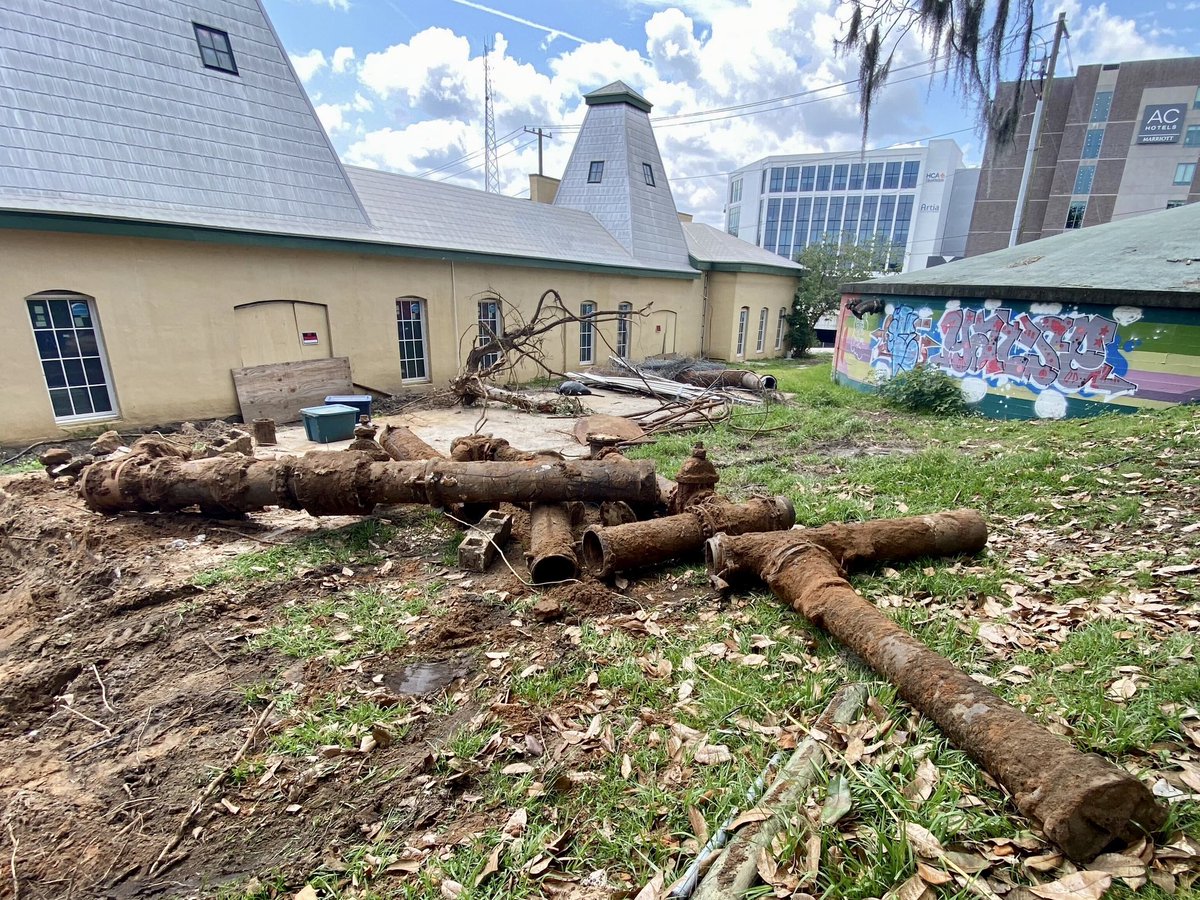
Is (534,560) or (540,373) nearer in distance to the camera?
(534,560)

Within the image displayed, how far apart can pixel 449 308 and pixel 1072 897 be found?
1538 cm

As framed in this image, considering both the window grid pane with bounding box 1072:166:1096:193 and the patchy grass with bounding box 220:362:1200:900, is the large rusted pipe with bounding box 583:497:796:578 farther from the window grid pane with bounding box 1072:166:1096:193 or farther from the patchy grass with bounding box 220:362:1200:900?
the window grid pane with bounding box 1072:166:1096:193

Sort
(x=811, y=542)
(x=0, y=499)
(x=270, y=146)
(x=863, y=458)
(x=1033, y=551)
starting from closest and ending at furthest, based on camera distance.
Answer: (x=811, y=542)
(x=1033, y=551)
(x=0, y=499)
(x=863, y=458)
(x=270, y=146)

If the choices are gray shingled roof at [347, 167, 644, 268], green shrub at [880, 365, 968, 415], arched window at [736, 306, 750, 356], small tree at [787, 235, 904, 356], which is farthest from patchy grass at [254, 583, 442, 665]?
small tree at [787, 235, 904, 356]

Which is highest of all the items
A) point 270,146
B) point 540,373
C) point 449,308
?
point 270,146

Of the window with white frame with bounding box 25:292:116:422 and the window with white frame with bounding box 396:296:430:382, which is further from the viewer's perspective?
the window with white frame with bounding box 396:296:430:382

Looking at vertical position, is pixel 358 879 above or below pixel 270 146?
below

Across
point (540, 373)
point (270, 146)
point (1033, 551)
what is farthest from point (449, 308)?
point (1033, 551)

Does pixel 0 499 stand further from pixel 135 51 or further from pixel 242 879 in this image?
pixel 135 51

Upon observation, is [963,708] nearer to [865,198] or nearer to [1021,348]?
[1021,348]

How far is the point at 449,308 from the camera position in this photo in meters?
14.9

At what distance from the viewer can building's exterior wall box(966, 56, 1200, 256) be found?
4141 centimetres

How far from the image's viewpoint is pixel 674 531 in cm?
441

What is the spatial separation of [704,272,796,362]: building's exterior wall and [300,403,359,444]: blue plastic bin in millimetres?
18458
